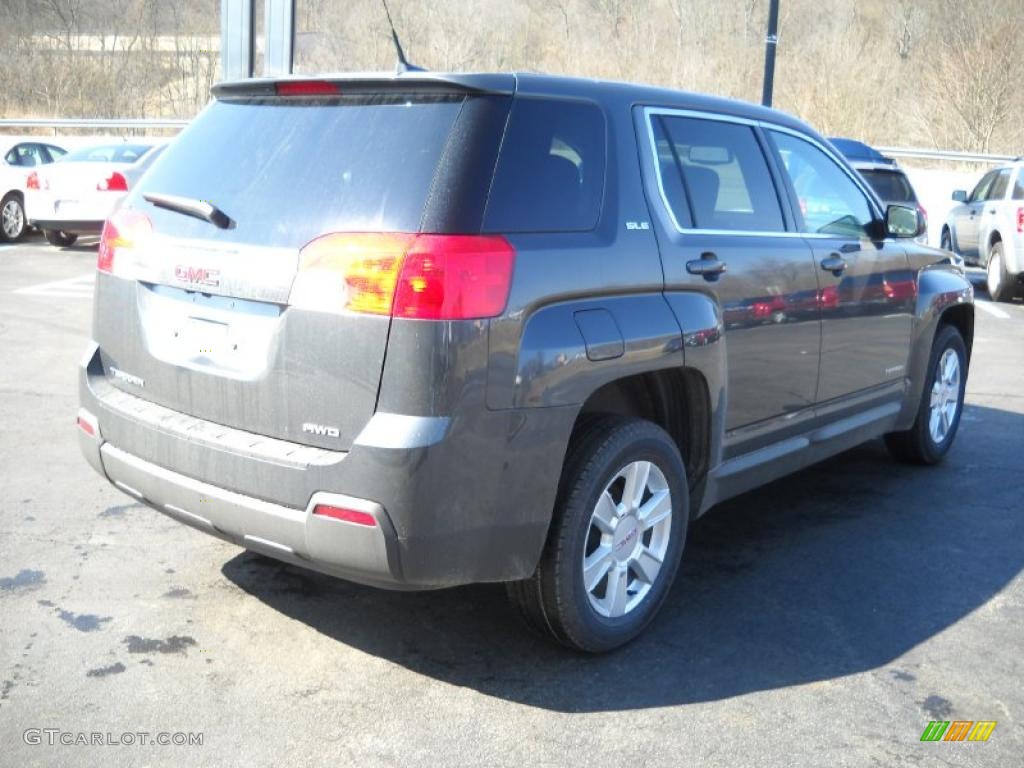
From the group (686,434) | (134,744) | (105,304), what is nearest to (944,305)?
(686,434)

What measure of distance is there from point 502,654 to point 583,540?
0.54 meters

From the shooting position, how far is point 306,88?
150 inches

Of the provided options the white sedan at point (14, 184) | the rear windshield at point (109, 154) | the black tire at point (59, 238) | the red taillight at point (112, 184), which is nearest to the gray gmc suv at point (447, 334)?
the red taillight at point (112, 184)

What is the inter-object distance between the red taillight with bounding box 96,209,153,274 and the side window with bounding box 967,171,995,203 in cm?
1383

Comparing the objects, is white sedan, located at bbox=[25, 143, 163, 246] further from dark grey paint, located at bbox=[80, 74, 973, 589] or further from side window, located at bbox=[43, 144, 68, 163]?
dark grey paint, located at bbox=[80, 74, 973, 589]

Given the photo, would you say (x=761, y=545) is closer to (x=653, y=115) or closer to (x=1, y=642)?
(x=653, y=115)

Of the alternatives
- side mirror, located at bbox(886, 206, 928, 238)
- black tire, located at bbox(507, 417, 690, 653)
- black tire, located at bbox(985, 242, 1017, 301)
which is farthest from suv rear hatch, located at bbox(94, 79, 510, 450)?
black tire, located at bbox(985, 242, 1017, 301)

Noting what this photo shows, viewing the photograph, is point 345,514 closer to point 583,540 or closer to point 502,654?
point 583,540

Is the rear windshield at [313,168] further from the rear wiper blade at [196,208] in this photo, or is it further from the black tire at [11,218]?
the black tire at [11,218]

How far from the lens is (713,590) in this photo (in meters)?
4.59

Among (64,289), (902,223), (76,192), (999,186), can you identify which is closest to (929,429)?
(902,223)

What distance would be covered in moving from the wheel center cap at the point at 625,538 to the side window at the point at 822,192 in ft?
5.72

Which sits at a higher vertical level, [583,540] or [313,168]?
[313,168]

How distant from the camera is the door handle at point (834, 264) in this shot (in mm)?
5042
